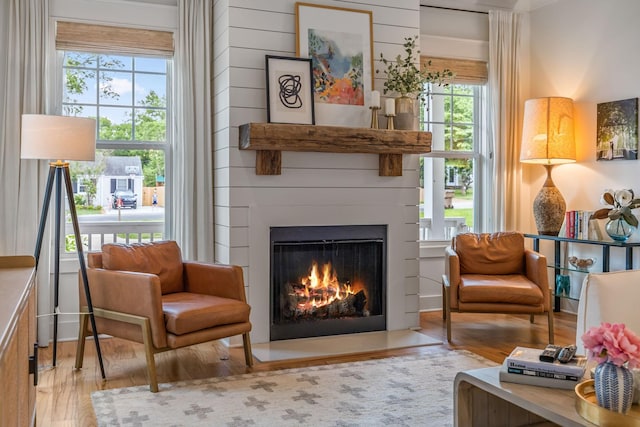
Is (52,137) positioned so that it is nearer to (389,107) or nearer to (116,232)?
(116,232)

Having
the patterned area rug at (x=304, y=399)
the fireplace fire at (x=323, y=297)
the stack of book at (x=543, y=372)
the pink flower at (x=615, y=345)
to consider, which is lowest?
the patterned area rug at (x=304, y=399)

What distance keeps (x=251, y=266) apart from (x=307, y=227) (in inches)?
19.8

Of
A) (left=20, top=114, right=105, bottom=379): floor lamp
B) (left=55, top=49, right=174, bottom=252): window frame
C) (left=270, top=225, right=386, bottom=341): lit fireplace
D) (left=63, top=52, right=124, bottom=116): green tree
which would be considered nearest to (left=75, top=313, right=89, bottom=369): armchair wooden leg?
(left=20, top=114, right=105, bottom=379): floor lamp

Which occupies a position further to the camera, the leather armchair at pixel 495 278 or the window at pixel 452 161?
the window at pixel 452 161

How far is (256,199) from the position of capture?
4.43 meters

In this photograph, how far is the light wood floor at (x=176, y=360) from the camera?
326cm

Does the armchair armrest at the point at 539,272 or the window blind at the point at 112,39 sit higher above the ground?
the window blind at the point at 112,39

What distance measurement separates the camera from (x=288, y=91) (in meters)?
4.42

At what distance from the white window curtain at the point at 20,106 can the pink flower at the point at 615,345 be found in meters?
3.70

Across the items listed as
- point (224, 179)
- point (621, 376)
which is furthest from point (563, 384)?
point (224, 179)

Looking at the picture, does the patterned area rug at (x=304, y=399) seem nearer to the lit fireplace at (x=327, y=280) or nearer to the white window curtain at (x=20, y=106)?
the lit fireplace at (x=327, y=280)

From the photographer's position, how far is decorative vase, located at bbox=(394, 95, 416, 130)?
4668mm

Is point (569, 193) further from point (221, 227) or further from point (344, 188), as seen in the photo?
point (221, 227)

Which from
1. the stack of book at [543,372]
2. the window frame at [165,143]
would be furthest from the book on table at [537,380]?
the window frame at [165,143]
